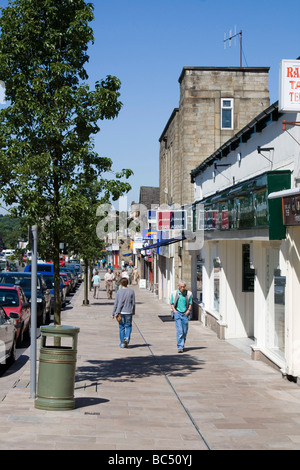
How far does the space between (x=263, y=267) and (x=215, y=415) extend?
6.08 meters

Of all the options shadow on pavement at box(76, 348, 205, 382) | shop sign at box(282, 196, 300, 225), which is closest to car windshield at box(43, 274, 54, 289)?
shadow on pavement at box(76, 348, 205, 382)

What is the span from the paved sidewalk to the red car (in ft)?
5.40

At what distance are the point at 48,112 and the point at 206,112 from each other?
2080cm

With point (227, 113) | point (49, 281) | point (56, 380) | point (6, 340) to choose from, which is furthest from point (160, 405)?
point (227, 113)

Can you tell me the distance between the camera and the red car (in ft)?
59.5

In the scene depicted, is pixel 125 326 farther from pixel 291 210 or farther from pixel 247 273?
pixel 291 210

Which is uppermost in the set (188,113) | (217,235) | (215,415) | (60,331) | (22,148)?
(188,113)

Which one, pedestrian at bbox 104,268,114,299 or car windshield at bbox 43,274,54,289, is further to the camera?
pedestrian at bbox 104,268,114,299

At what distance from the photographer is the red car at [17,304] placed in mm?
18134

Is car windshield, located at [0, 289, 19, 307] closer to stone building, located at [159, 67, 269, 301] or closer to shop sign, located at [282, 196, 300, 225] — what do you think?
shop sign, located at [282, 196, 300, 225]

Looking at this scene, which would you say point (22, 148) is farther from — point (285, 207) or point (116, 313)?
point (116, 313)

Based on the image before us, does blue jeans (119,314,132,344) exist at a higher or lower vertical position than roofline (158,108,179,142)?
lower

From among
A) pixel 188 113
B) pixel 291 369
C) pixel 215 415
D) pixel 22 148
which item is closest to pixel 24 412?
pixel 215 415
